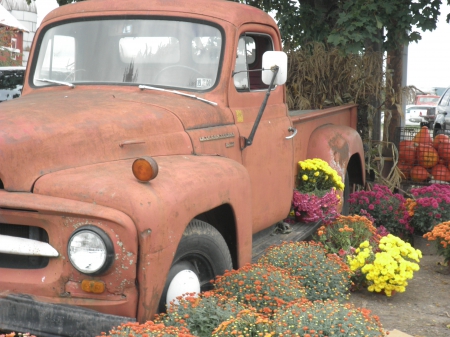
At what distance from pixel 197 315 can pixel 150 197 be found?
0.60m

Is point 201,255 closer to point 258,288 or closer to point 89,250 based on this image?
point 258,288

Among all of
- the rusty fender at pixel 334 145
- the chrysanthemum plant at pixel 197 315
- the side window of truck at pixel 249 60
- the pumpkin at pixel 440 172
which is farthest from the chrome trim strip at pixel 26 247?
the pumpkin at pixel 440 172

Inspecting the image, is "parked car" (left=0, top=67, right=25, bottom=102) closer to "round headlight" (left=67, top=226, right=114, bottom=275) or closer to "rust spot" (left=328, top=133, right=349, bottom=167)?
"rust spot" (left=328, top=133, right=349, bottom=167)

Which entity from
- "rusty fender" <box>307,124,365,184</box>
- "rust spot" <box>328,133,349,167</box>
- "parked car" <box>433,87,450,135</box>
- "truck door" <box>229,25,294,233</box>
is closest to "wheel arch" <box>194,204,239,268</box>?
"truck door" <box>229,25,294,233</box>

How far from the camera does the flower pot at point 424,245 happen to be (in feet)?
22.9

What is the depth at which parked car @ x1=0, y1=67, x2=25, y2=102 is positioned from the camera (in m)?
9.01

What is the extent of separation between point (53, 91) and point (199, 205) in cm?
161

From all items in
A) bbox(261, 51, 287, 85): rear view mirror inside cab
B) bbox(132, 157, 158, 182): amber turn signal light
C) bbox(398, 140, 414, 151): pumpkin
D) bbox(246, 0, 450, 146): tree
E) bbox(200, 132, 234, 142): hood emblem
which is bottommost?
bbox(398, 140, 414, 151): pumpkin

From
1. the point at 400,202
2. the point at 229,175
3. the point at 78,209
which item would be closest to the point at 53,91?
the point at 229,175

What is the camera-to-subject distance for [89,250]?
3.05 meters

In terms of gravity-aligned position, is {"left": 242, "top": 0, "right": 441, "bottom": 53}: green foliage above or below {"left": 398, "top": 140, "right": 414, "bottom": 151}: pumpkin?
above

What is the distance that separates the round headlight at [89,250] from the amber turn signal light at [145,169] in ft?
1.21

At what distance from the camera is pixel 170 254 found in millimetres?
3299

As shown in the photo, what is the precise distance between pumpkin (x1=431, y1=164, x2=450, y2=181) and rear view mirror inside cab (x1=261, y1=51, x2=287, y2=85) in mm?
4631
